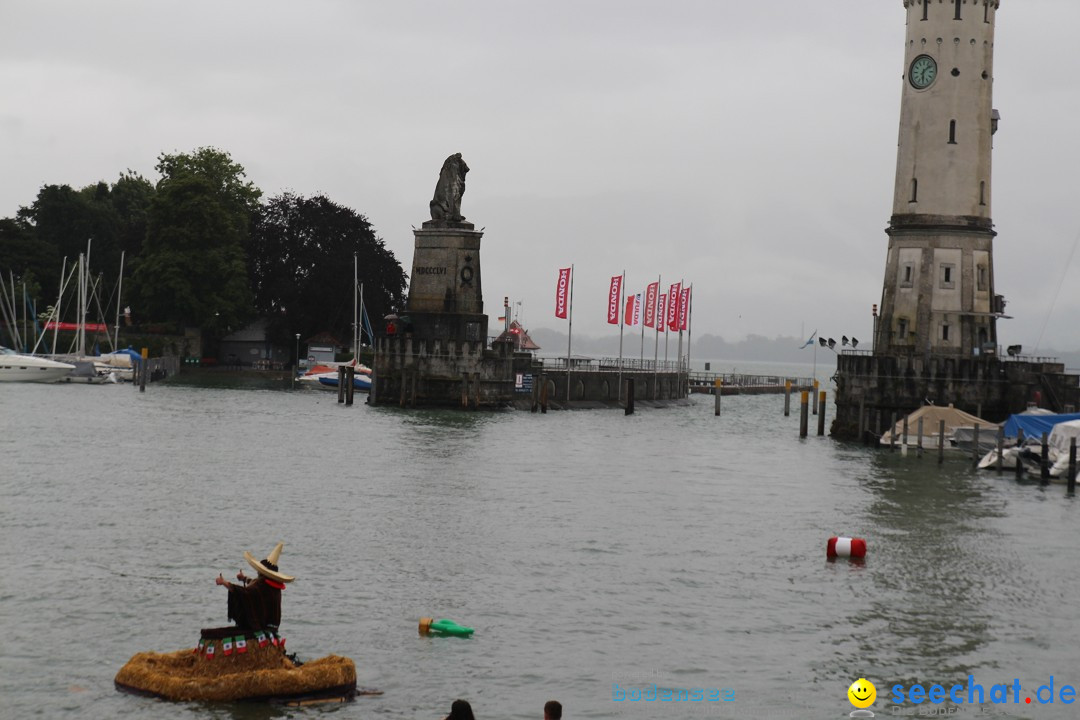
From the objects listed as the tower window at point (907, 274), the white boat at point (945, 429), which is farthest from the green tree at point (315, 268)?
the white boat at point (945, 429)

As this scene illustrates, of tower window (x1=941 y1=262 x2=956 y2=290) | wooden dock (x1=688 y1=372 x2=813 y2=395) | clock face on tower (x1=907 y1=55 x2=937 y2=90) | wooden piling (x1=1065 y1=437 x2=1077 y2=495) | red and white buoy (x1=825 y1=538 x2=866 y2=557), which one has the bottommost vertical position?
red and white buoy (x1=825 y1=538 x2=866 y2=557)

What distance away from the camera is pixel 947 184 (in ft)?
231

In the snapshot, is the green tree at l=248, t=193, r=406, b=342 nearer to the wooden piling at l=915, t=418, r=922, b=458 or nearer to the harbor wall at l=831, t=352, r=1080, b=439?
the harbor wall at l=831, t=352, r=1080, b=439

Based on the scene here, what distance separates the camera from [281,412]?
263ft

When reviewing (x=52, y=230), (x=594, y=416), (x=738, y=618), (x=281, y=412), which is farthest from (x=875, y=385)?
(x=52, y=230)

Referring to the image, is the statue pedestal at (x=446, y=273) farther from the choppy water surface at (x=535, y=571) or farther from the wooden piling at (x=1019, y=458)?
the wooden piling at (x=1019, y=458)

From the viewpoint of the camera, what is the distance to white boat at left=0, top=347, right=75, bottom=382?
103438 mm

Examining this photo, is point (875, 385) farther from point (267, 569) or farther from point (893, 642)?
point (267, 569)

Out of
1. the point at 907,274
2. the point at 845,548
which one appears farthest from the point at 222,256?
the point at 845,548

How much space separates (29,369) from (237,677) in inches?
3470

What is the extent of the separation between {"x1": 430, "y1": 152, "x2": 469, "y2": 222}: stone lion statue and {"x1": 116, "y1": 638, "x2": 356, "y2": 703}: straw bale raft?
70.1m

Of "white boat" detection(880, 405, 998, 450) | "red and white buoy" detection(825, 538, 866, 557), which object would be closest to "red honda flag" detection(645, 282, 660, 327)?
"white boat" detection(880, 405, 998, 450)

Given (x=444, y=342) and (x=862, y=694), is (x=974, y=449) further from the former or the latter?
(x=862, y=694)

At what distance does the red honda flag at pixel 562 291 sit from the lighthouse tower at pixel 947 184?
3268 centimetres
